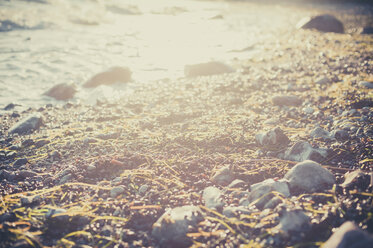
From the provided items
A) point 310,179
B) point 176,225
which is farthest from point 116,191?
point 310,179

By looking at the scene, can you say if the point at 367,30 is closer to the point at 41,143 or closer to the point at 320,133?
the point at 320,133

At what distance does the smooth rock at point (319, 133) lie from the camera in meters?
3.61

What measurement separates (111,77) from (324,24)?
9845 millimetres

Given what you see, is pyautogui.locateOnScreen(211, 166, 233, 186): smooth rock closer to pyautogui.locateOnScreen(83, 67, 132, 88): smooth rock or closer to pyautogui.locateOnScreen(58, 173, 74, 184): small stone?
pyautogui.locateOnScreen(58, 173, 74, 184): small stone

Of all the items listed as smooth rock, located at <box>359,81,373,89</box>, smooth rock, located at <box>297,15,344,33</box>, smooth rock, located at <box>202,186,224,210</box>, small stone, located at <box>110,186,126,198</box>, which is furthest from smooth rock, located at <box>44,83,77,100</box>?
smooth rock, located at <box>297,15,344,33</box>

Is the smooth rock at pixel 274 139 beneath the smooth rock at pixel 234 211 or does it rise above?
above

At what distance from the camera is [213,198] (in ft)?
8.72

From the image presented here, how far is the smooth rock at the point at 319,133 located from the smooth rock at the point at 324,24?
9.59m

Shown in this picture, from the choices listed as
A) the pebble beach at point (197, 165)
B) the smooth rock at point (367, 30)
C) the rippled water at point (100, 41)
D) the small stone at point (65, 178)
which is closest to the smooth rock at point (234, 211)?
the pebble beach at point (197, 165)

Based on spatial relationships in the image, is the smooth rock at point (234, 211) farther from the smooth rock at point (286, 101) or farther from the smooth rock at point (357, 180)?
the smooth rock at point (286, 101)

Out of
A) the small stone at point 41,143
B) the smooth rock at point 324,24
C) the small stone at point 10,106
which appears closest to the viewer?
the small stone at point 41,143

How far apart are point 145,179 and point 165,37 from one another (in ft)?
31.4

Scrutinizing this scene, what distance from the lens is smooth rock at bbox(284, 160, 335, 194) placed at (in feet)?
8.55

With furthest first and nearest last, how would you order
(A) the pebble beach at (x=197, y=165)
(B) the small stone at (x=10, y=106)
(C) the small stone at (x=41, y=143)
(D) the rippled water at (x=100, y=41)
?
(D) the rippled water at (x=100, y=41) < (B) the small stone at (x=10, y=106) < (C) the small stone at (x=41, y=143) < (A) the pebble beach at (x=197, y=165)
